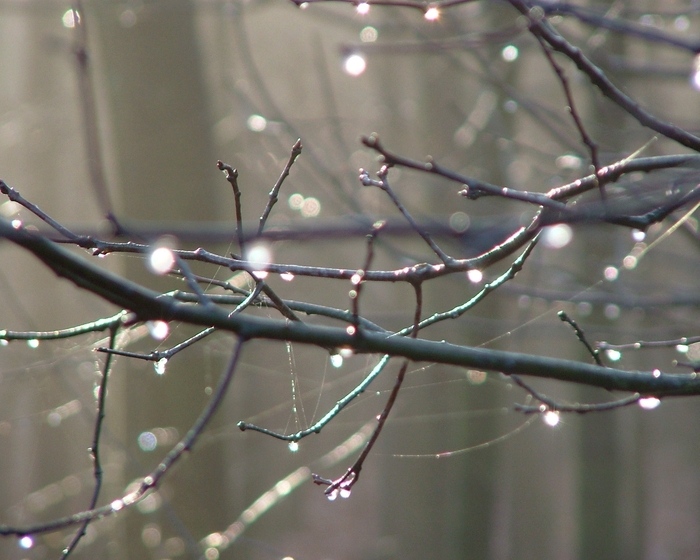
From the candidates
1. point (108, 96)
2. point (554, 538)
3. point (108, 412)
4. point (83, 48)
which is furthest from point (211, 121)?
point (554, 538)

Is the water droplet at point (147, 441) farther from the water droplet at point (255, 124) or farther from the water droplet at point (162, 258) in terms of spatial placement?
the water droplet at point (162, 258)

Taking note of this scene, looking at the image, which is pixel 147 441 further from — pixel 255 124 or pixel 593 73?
pixel 593 73

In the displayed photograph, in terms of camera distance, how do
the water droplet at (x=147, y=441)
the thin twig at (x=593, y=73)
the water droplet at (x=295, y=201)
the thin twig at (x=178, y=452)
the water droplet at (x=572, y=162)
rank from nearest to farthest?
the thin twig at (x=178, y=452) < the thin twig at (x=593, y=73) < the water droplet at (x=572, y=162) < the water droplet at (x=147, y=441) < the water droplet at (x=295, y=201)

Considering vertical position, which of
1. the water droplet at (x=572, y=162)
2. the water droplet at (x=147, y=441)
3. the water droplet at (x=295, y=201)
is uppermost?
the water droplet at (x=295, y=201)

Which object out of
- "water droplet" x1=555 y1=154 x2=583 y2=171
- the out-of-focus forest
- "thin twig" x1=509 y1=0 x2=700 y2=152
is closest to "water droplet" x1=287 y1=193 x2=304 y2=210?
the out-of-focus forest

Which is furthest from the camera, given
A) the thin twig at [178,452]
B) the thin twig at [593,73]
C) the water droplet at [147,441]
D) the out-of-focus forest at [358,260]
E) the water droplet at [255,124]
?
the water droplet at [147,441]

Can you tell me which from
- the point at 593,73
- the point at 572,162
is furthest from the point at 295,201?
the point at 593,73

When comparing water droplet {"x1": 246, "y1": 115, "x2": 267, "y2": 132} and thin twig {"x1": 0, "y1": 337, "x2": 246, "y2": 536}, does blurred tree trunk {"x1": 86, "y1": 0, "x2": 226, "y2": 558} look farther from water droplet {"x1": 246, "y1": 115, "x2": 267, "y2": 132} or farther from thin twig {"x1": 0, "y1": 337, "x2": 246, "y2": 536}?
thin twig {"x1": 0, "y1": 337, "x2": 246, "y2": 536}

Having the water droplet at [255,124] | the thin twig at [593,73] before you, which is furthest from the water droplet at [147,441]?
the thin twig at [593,73]

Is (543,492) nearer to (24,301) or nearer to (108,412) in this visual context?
(108,412)
